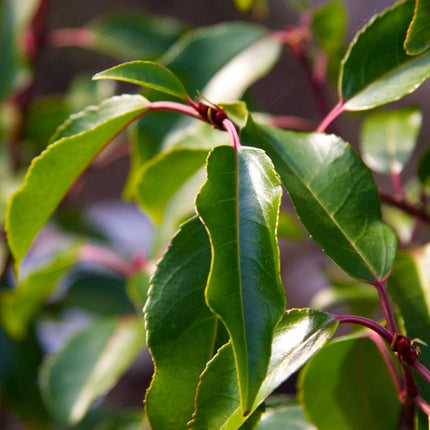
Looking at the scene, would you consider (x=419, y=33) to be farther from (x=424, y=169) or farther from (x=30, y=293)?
(x=30, y=293)

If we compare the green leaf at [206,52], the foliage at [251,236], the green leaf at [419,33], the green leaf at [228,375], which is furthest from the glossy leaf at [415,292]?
the green leaf at [206,52]

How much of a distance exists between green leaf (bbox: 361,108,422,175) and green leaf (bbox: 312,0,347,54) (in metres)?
0.13

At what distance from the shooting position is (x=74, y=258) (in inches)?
38.9

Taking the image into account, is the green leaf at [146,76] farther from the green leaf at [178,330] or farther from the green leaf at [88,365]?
the green leaf at [88,365]

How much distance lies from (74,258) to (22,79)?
12.1 inches

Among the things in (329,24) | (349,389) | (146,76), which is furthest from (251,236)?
(329,24)

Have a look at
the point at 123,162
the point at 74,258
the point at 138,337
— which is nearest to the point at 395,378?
the point at 138,337

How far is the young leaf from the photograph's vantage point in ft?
1.22

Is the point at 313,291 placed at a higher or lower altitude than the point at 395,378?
lower

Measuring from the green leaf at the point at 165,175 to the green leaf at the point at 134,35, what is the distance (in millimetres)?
459

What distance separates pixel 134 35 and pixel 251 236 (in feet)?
2.73

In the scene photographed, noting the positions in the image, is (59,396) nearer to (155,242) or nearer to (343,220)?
(155,242)

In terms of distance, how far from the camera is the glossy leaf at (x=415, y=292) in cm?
52

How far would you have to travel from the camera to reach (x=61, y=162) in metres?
0.51
